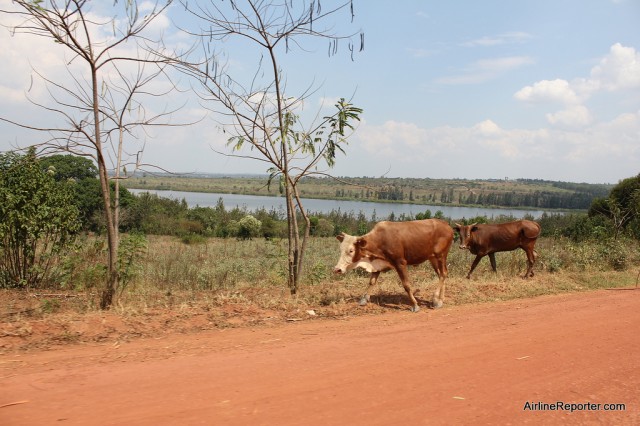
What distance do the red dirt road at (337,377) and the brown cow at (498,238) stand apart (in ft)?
19.4

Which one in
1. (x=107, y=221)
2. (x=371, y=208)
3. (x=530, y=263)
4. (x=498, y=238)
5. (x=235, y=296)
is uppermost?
(x=107, y=221)

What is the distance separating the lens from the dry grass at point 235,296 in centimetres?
699

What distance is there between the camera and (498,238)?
1384 cm

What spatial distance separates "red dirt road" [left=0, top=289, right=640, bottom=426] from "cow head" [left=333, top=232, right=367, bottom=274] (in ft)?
4.65

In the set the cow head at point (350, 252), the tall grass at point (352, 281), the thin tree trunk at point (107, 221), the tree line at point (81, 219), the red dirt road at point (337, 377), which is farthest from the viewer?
the tree line at point (81, 219)

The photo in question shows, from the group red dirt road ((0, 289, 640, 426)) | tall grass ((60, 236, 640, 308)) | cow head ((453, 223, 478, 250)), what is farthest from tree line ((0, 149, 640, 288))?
cow head ((453, 223, 478, 250))

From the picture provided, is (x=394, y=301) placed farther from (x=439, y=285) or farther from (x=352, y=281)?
(x=352, y=281)

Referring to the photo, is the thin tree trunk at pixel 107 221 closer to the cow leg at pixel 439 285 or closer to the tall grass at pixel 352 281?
the tall grass at pixel 352 281

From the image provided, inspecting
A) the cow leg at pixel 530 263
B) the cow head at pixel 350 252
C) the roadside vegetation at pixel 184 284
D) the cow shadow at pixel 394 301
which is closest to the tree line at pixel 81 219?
the roadside vegetation at pixel 184 284

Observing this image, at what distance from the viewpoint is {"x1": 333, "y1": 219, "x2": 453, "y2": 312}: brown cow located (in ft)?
30.1

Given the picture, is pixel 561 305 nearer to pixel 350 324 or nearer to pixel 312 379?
pixel 350 324

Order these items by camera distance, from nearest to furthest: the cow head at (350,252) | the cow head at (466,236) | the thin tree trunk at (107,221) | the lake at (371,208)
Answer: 1. the thin tree trunk at (107,221)
2. the cow head at (350,252)
3. the cow head at (466,236)
4. the lake at (371,208)

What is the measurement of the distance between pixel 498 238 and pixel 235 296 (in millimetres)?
7863

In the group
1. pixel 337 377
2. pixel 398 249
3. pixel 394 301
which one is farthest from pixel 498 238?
pixel 337 377
